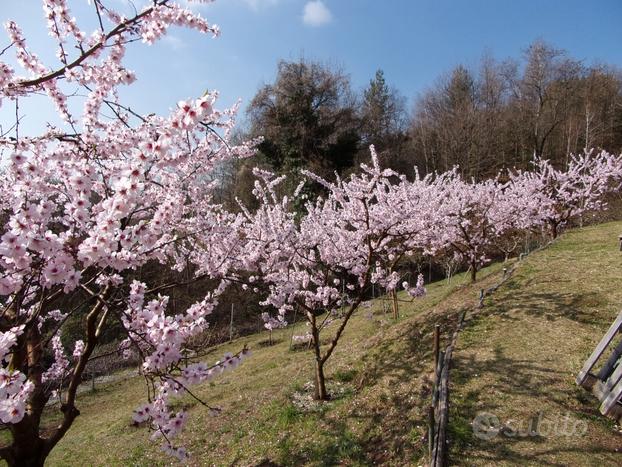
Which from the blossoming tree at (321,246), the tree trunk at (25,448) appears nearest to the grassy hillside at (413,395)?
the blossoming tree at (321,246)

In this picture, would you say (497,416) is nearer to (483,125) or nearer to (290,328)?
(290,328)

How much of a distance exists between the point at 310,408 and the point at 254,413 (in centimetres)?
115

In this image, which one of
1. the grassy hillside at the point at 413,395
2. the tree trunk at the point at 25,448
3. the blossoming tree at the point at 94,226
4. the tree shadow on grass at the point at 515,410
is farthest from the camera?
the grassy hillside at the point at 413,395

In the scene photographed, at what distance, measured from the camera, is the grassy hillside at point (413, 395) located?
477 cm

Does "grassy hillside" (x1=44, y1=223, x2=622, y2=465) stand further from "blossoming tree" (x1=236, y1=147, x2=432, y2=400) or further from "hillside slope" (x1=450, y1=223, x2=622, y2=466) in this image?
"blossoming tree" (x1=236, y1=147, x2=432, y2=400)

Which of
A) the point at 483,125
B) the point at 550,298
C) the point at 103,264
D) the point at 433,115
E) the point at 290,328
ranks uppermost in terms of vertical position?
the point at 433,115

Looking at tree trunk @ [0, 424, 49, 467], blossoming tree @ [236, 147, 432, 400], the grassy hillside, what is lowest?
the grassy hillside

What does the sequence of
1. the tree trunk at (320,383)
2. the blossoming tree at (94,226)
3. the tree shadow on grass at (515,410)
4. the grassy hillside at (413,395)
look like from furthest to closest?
the tree trunk at (320,383)
the grassy hillside at (413,395)
the tree shadow on grass at (515,410)
the blossoming tree at (94,226)

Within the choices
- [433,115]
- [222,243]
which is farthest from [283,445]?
[433,115]

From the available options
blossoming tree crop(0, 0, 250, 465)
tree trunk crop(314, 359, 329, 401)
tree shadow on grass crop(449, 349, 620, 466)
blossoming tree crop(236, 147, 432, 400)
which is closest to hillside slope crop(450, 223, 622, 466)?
tree shadow on grass crop(449, 349, 620, 466)

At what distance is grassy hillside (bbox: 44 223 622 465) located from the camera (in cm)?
477

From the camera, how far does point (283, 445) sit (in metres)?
5.79

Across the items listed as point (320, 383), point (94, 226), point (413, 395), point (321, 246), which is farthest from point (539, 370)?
point (94, 226)

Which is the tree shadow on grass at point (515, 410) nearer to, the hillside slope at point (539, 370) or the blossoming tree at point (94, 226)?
the hillside slope at point (539, 370)
